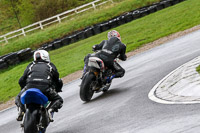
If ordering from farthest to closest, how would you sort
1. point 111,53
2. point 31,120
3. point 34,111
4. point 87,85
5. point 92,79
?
point 111,53, point 92,79, point 87,85, point 34,111, point 31,120

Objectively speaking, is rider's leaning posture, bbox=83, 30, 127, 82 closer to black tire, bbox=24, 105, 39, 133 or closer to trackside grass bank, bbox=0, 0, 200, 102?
black tire, bbox=24, 105, 39, 133

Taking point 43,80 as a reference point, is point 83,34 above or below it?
below

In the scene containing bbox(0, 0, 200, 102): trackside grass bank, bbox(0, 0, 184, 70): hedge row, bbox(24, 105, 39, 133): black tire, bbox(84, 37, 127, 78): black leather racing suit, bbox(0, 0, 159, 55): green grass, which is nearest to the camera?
bbox(24, 105, 39, 133): black tire

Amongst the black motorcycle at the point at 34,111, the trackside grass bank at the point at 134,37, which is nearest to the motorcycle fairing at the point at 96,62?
the black motorcycle at the point at 34,111

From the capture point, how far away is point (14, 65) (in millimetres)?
26266

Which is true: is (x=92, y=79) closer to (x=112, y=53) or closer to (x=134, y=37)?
(x=112, y=53)

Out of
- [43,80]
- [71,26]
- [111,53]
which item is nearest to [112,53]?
[111,53]

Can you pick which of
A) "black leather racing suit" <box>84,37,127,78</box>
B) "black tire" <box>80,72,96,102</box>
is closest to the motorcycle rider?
"black tire" <box>80,72,96,102</box>

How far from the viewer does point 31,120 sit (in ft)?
21.0

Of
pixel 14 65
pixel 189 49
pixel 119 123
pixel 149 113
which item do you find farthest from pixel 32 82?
pixel 14 65

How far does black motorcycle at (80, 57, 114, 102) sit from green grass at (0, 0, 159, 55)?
25.0m

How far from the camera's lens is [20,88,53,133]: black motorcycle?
6.38 m

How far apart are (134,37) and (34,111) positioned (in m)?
17.3

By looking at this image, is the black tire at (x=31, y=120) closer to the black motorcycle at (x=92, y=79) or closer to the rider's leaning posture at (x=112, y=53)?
the black motorcycle at (x=92, y=79)
